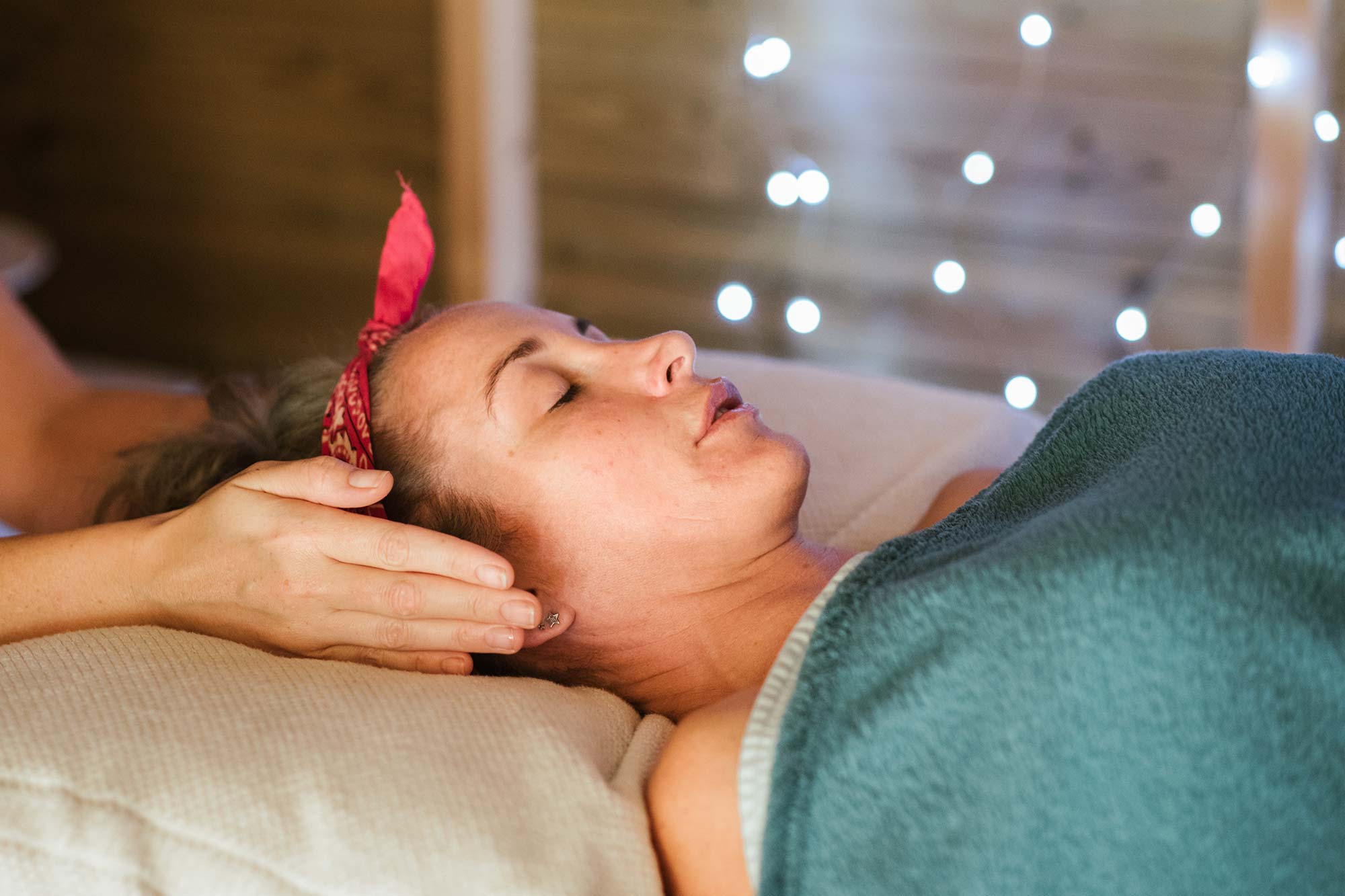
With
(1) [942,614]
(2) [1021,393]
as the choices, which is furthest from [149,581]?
(2) [1021,393]

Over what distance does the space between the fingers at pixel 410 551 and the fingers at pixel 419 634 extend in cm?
5

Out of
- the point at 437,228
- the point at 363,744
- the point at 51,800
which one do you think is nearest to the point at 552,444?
the point at 363,744

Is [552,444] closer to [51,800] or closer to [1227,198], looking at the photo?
[51,800]

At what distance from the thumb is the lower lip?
0.30 metres

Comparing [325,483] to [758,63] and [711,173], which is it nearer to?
[758,63]

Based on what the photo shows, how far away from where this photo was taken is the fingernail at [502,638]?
1.01 meters

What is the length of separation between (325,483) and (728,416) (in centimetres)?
38

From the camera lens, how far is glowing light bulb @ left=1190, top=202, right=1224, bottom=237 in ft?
7.68

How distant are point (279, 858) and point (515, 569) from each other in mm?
369

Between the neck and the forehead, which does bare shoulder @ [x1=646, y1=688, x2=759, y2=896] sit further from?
the forehead

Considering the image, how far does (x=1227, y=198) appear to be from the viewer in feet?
8.41

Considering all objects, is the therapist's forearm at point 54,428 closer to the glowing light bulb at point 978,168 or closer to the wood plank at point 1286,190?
the glowing light bulb at point 978,168

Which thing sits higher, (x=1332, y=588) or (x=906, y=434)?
(x=1332, y=588)

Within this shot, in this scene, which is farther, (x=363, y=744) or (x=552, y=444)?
(x=552, y=444)
